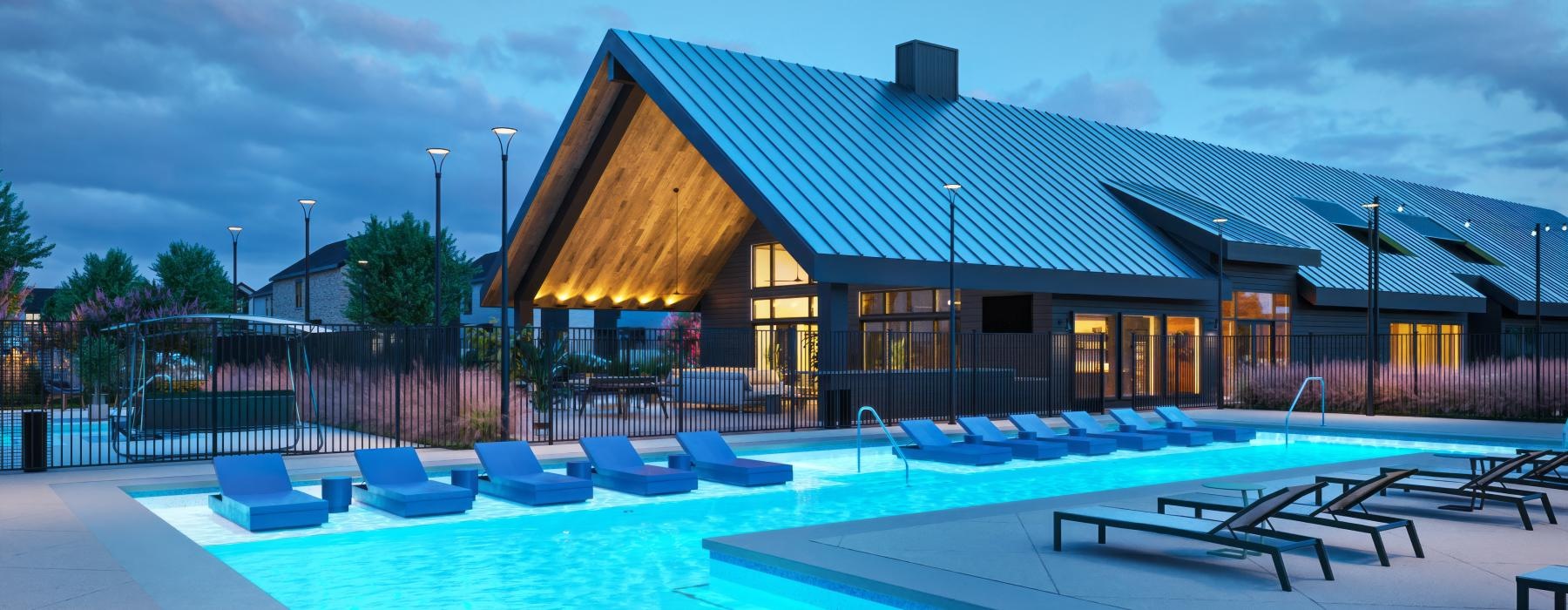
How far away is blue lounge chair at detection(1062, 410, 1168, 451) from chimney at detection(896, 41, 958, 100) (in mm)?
14386

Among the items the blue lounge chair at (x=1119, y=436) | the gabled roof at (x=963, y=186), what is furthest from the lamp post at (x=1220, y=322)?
the blue lounge chair at (x=1119, y=436)

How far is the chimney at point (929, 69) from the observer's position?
32000 millimetres

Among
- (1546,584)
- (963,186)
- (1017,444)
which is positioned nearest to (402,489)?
(1017,444)

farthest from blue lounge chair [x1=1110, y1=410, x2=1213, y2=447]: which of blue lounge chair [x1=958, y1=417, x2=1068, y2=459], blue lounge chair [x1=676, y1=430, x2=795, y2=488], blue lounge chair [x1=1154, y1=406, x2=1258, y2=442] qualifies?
blue lounge chair [x1=676, y1=430, x2=795, y2=488]

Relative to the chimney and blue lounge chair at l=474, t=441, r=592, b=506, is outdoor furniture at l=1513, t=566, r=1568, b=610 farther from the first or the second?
the chimney

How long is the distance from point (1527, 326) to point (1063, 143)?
18248 mm

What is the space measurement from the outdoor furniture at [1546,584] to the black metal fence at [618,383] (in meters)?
13.5

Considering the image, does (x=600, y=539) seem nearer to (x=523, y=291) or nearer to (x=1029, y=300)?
(x=1029, y=300)

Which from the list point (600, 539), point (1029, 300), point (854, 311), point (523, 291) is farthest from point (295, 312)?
point (600, 539)

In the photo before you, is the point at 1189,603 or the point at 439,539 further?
the point at 439,539

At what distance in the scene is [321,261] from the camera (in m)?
65.8

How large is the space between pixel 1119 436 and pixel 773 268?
14.9 meters

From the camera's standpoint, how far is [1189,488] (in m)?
11.6

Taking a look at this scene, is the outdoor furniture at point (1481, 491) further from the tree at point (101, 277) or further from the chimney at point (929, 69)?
the tree at point (101, 277)
